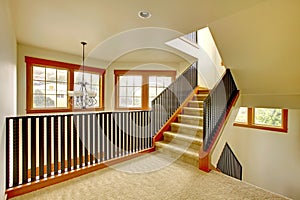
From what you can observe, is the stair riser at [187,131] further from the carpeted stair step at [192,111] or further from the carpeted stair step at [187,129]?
the carpeted stair step at [192,111]

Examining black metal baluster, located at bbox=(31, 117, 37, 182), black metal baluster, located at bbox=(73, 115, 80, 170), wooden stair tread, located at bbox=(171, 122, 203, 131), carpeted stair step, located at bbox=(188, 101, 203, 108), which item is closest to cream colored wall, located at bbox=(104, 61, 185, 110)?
carpeted stair step, located at bbox=(188, 101, 203, 108)

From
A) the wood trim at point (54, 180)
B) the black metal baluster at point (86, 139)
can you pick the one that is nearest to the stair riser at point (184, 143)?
the wood trim at point (54, 180)

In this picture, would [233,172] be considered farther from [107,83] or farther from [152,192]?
[107,83]

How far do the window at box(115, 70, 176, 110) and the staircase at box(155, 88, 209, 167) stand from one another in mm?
1439

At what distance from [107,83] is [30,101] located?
213 centimetres

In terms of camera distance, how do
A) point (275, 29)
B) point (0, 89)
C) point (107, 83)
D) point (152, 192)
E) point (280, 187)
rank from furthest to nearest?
point (107, 83) → point (280, 187) → point (275, 29) → point (152, 192) → point (0, 89)

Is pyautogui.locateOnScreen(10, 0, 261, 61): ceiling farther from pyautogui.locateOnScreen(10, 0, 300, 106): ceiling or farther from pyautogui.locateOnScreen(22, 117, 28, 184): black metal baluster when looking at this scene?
pyautogui.locateOnScreen(22, 117, 28, 184): black metal baluster

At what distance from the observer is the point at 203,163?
2963 millimetres

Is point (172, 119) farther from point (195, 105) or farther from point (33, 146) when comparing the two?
point (33, 146)

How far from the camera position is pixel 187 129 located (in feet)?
13.0

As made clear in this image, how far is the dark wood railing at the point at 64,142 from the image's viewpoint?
2279 mm

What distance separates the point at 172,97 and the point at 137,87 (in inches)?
59.5

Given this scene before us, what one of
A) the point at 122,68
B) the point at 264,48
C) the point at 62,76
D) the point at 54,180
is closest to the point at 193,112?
the point at 264,48

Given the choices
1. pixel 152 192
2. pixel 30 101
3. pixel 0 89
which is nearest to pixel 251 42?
pixel 152 192
